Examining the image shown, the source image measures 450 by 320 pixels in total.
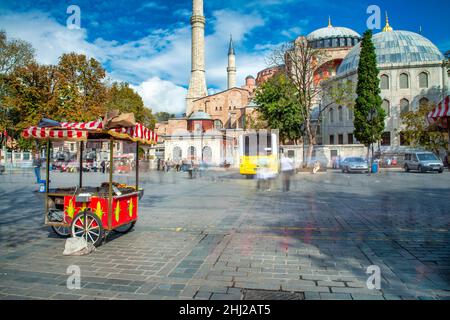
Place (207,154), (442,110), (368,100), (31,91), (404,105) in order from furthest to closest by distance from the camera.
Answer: (207,154) < (404,105) < (368,100) < (31,91) < (442,110)

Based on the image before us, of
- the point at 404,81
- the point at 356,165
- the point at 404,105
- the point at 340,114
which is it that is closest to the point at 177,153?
the point at 340,114

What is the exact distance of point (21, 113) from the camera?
34625 millimetres

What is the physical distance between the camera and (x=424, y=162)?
2866 centimetres

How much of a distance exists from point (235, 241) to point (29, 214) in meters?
6.46

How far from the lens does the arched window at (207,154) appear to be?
49009mm

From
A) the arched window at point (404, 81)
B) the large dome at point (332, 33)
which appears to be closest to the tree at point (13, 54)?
the arched window at point (404, 81)

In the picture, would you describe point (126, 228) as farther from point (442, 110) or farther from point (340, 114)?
point (340, 114)

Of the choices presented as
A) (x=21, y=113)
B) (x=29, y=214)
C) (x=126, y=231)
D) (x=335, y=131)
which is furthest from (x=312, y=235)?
A: (x=335, y=131)

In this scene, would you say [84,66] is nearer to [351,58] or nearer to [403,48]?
[351,58]

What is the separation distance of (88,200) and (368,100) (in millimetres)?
38248

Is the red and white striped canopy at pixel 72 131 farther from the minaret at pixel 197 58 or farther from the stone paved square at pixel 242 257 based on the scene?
the minaret at pixel 197 58

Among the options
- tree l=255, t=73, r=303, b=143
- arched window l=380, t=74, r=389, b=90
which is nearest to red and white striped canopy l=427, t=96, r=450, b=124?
tree l=255, t=73, r=303, b=143

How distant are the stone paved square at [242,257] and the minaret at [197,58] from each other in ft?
216

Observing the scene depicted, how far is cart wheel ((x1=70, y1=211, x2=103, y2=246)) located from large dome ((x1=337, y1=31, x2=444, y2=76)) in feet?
159
